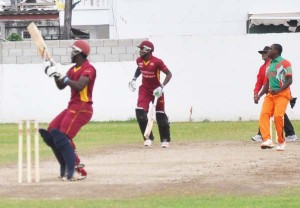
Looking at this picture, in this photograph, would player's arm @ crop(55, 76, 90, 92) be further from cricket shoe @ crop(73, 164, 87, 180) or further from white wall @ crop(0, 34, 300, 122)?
white wall @ crop(0, 34, 300, 122)

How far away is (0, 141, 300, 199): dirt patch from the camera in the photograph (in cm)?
1310

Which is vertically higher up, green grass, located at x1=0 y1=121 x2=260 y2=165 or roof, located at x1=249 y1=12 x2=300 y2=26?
roof, located at x1=249 y1=12 x2=300 y2=26

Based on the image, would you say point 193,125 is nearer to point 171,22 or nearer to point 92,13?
point 171,22

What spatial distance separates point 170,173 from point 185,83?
13868 millimetres

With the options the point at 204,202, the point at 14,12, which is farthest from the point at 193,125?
the point at 14,12

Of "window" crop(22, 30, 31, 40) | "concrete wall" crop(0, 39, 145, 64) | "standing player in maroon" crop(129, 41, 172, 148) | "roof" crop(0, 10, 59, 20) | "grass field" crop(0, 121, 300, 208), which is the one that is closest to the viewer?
"grass field" crop(0, 121, 300, 208)

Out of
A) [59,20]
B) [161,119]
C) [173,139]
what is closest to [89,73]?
[161,119]

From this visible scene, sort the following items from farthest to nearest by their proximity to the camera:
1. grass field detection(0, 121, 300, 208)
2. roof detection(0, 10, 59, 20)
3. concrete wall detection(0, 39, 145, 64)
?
roof detection(0, 10, 59, 20) → concrete wall detection(0, 39, 145, 64) → grass field detection(0, 121, 300, 208)

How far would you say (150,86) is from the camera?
20.1 m

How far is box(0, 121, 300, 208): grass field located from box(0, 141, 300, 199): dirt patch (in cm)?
44

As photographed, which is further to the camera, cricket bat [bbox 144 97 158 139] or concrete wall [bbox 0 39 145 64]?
concrete wall [bbox 0 39 145 64]

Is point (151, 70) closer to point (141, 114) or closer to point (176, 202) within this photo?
point (141, 114)

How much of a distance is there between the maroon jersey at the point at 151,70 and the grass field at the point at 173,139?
1437 millimetres

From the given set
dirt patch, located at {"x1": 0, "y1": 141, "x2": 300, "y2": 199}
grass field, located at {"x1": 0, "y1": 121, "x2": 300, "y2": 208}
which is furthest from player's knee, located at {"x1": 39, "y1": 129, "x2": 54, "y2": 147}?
grass field, located at {"x1": 0, "y1": 121, "x2": 300, "y2": 208}
